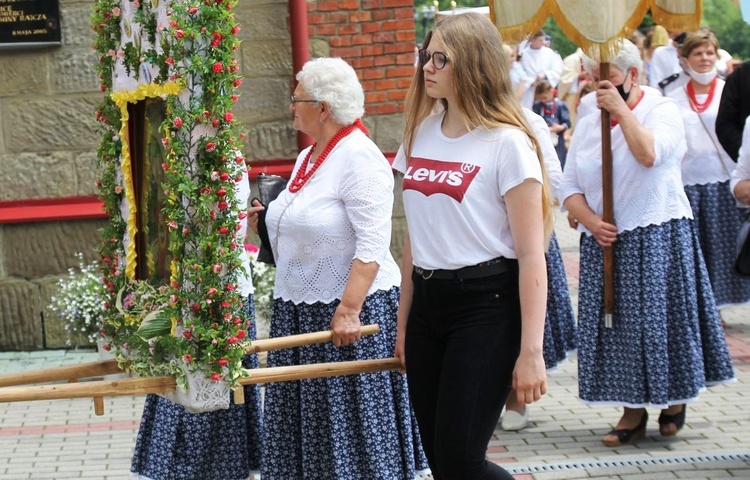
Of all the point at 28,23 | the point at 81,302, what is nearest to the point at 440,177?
the point at 81,302

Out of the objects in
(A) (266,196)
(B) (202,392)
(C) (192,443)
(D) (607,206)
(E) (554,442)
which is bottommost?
(E) (554,442)

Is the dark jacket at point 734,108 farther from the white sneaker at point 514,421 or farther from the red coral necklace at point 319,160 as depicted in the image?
the red coral necklace at point 319,160

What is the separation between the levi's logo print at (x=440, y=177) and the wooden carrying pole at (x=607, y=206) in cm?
235

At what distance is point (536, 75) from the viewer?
16.6 meters

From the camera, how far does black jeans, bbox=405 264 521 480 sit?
415 cm

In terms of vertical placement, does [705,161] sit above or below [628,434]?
above

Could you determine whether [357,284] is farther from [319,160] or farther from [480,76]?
[480,76]

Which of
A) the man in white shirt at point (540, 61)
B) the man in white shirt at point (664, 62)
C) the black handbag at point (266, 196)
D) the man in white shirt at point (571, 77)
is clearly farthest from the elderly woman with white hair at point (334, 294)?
the man in white shirt at point (571, 77)

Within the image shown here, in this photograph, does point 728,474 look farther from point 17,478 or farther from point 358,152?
point 17,478

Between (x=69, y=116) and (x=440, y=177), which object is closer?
(x=440, y=177)

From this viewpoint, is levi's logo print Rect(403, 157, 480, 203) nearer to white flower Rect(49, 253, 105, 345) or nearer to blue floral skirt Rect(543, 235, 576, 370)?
blue floral skirt Rect(543, 235, 576, 370)

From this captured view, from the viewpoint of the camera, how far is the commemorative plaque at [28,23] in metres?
8.99

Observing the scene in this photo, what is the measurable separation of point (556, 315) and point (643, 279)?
72 cm

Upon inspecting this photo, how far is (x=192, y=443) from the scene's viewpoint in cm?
568
